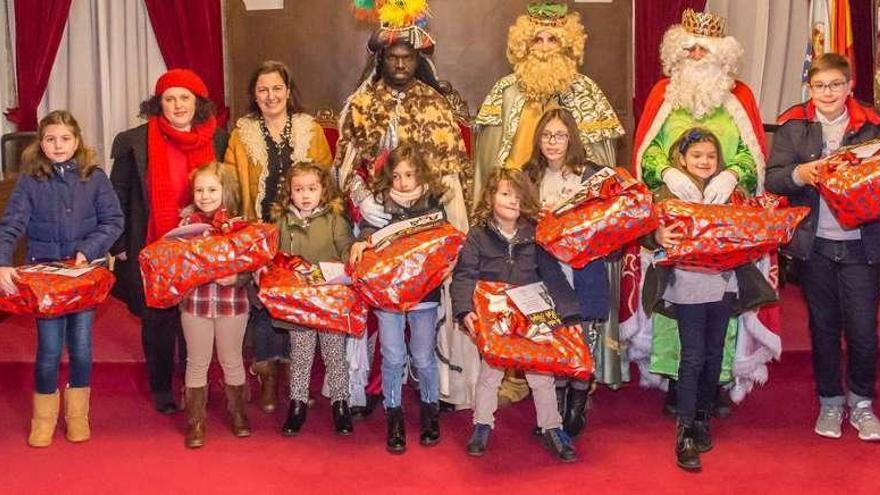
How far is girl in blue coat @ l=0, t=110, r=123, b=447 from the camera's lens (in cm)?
452

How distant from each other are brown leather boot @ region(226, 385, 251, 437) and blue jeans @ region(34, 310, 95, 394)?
649mm

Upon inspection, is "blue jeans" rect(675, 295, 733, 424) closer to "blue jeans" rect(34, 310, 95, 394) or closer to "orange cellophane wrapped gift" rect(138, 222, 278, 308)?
"orange cellophane wrapped gift" rect(138, 222, 278, 308)

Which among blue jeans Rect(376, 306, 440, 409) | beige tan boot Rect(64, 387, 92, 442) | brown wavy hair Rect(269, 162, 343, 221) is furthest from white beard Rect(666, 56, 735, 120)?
beige tan boot Rect(64, 387, 92, 442)

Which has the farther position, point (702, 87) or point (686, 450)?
point (702, 87)

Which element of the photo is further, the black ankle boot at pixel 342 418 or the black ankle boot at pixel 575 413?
the black ankle boot at pixel 342 418

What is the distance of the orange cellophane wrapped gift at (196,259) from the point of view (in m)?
4.30

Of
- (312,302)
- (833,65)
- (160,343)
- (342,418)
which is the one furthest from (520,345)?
(160,343)

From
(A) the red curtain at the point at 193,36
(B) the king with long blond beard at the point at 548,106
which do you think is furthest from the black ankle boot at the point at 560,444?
(A) the red curtain at the point at 193,36

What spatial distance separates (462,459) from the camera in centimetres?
447

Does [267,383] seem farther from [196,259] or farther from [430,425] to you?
[196,259]

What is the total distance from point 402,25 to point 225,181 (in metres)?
1.11

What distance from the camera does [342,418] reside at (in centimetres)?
479

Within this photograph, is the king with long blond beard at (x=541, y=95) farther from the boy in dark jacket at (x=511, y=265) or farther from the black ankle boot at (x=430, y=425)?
the black ankle boot at (x=430, y=425)

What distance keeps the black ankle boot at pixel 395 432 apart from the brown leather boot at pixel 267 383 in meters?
0.73
